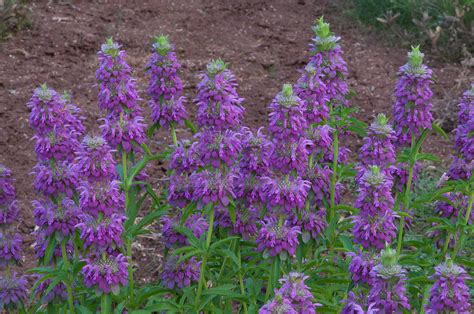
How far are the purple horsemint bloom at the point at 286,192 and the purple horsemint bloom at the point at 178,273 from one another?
0.67 metres

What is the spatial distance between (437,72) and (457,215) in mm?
→ 4273

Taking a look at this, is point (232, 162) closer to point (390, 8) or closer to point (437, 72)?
point (437, 72)

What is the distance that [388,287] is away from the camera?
2895mm

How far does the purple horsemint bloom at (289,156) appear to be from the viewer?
3.34 metres

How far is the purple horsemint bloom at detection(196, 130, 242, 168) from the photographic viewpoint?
3.43 m

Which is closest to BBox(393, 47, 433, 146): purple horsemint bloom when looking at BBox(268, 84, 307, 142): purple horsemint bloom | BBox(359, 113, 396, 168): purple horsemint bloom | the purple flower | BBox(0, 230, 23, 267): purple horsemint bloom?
BBox(359, 113, 396, 168): purple horsemint bloom

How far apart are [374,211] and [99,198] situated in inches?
45.0

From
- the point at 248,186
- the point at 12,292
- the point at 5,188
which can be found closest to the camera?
the point at 248,186

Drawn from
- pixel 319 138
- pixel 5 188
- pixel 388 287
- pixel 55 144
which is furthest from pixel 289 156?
pixel 5 188

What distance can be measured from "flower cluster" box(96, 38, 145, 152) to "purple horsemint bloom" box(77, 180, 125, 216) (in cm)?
44

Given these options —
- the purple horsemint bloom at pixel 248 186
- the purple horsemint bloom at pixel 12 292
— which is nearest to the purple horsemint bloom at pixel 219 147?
the purple horsemint bloom at pixel 248 186

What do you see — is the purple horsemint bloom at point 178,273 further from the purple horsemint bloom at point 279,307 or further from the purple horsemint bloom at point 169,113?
the purple horsemint bloom at point 279,307

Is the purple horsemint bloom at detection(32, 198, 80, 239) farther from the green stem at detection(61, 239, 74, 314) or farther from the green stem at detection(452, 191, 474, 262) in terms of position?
the green stem at detection(452, 191, 474, 262)

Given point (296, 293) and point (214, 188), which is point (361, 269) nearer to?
point (296, 293)
